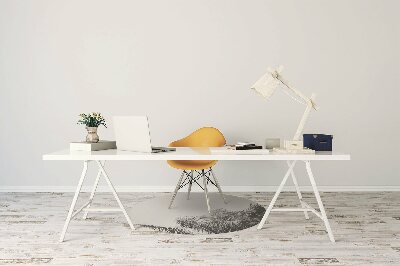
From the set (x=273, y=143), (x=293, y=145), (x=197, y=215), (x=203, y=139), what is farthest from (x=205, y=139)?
(x=293, y=145)

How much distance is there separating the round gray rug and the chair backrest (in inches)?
23.9

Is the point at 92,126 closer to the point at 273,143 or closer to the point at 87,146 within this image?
the point at 87,146

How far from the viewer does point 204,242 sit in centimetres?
304

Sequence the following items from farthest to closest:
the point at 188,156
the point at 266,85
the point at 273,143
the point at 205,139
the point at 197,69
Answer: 1. the point at 197,69
2. the point at 205,139
3. the point at 273,143
4. the point at 266,85
5. the point at 188,156

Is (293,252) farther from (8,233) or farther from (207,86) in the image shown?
(207,86)

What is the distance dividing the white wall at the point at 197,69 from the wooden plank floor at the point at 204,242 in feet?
4.06

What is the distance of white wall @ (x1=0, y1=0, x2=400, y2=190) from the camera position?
500 centimetres

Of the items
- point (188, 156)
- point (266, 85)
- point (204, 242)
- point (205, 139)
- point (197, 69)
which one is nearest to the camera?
point (188, 156)

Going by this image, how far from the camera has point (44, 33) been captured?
502 cm

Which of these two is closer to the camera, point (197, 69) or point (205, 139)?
point (205, 139)

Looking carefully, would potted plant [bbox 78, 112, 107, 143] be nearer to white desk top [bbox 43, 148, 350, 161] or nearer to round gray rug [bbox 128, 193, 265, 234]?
white desk top [bbox 43, 148, 350, 161]

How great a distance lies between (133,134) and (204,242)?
94cm

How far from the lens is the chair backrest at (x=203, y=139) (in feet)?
14.3

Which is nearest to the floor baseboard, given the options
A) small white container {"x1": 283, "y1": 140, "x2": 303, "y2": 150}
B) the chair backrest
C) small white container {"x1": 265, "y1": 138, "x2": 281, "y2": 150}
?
the chair backrest
